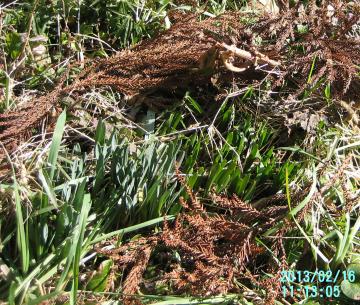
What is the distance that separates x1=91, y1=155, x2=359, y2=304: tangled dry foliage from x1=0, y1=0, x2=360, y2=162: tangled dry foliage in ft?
1.68

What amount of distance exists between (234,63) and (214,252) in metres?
0.84

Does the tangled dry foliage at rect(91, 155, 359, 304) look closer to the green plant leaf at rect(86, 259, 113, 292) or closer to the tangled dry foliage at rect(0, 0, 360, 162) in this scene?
the green plant leaf at rect(86, 259, 113, 292)

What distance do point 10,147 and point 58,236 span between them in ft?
1.46

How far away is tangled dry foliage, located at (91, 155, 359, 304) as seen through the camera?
1.69m

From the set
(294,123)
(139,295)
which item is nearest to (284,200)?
(294,123)

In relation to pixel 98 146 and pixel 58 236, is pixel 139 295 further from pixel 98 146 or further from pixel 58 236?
pixel 98 146

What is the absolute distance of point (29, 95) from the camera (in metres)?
2.20

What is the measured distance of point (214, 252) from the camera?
5.90 feet
